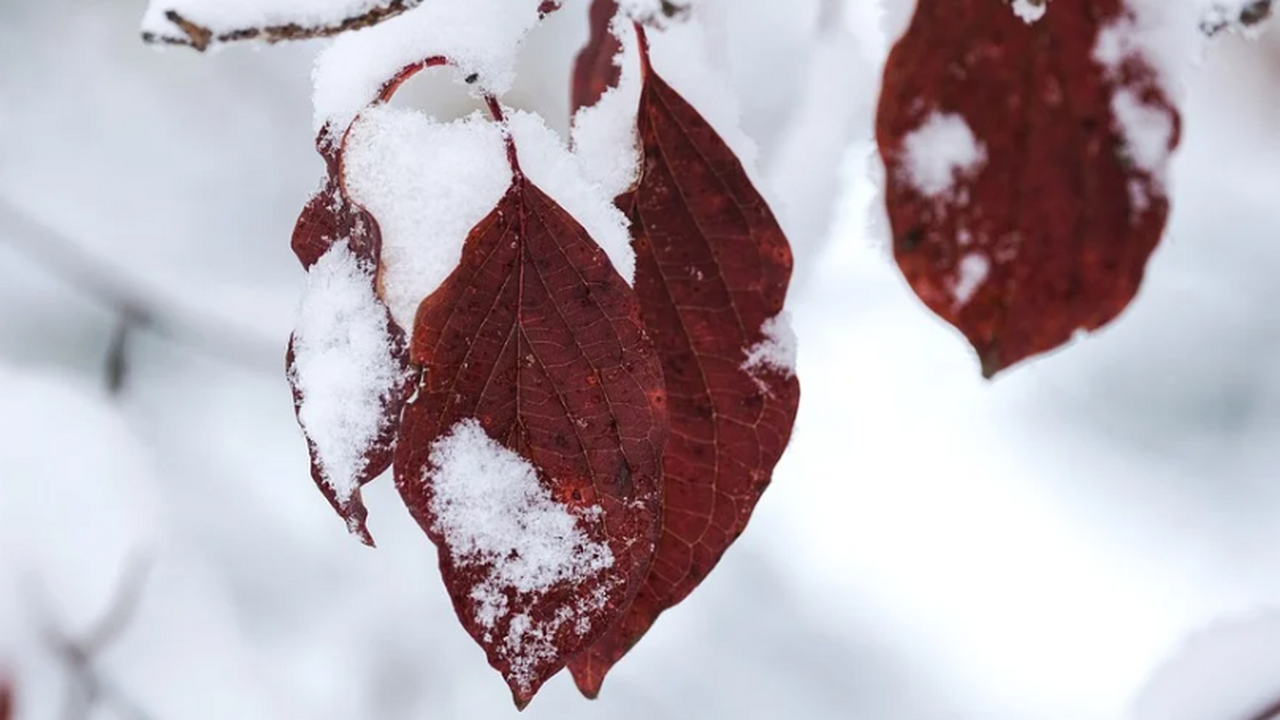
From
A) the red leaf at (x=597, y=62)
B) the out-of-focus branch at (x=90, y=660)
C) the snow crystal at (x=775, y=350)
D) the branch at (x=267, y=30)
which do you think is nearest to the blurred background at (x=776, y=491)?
the out-of-focus branch at (x=90, y=660)

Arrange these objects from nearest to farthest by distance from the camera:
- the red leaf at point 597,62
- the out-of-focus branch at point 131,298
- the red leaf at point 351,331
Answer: the red leaf at point 351,331 → the red leaf at point 597,62 → the out-of-focus branch at point 131,298

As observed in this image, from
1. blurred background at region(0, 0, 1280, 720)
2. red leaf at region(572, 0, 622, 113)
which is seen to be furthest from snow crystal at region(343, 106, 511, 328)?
blurred background at region(0, 0, 1280, 720)

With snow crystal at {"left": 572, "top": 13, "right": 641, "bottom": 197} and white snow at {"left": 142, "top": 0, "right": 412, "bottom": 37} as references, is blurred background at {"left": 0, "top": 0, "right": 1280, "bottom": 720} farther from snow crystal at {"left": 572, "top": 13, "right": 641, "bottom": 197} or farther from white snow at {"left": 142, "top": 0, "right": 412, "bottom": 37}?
white snow at {"left": 142, "top": 0, "right": 412, "bottom": 37}

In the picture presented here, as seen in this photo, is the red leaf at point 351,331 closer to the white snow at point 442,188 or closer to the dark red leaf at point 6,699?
the white snow at point 442,188

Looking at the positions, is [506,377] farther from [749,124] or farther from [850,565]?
[850,565]

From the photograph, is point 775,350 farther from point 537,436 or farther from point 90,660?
point 90,660

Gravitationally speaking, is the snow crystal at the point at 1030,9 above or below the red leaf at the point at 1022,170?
above
